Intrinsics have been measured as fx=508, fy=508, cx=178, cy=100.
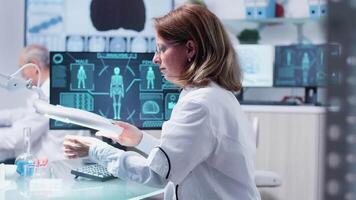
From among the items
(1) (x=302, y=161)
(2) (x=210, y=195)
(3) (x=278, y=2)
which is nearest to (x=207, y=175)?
(2) (x=210, y=195)

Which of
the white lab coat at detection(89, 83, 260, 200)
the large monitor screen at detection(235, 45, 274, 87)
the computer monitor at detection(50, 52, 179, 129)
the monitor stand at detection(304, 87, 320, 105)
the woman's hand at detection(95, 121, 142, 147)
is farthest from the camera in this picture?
the large monitor screen at detection(235, 45, 274, 87)

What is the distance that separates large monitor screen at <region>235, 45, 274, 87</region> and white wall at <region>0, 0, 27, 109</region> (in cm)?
179

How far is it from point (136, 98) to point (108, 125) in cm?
59

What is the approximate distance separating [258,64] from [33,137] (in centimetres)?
177

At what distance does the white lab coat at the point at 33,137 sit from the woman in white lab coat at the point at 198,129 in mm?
1656

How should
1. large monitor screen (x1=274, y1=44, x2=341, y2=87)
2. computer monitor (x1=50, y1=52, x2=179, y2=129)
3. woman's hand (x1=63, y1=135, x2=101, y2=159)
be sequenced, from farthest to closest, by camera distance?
large monitor screen (x1=274, y1=44, x2=341, y2=87) → computer monitor (x1=50, y1=52, x2=179, y2=129) → woman's hand (x1=63, y1=135, x2=101, y2=159)

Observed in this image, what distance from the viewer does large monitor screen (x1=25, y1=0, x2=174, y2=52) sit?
4.33 m

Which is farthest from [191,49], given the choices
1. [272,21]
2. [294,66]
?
[272,21]

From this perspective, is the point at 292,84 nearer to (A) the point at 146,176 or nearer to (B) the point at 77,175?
(B) the point at 77,175

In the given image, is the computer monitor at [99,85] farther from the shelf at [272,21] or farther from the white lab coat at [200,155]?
the shelf at [272,21]

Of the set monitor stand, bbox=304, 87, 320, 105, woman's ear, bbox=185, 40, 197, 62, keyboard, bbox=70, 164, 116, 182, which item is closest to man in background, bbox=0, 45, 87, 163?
keyboard, bbox=70, 164, 116, 182

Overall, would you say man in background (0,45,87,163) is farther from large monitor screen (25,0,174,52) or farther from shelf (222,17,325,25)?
shelf (222,17,325,25)

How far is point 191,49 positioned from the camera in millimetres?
1544

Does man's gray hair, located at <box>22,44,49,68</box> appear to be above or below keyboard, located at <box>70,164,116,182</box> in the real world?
above
